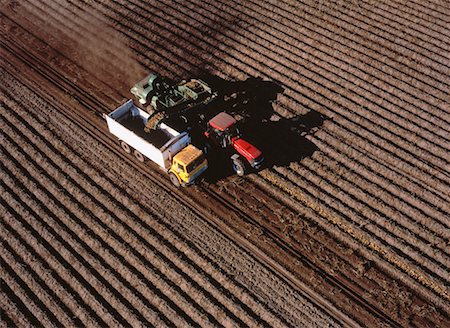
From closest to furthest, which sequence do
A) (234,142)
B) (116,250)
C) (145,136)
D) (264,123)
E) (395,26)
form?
(116,250) < (234,142) < (145,136) < (264,123) < (395,26)

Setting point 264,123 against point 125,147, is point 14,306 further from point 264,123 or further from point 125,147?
point 264,123

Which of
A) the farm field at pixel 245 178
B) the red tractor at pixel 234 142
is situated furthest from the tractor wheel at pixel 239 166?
the farm field at pixel 245 178

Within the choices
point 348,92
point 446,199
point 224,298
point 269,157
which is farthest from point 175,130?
point 446,199

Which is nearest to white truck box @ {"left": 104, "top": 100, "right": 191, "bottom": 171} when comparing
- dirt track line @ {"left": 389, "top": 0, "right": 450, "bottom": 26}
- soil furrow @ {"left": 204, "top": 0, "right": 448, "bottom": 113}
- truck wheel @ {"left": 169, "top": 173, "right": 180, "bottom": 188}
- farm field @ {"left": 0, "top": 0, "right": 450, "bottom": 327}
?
truck wheel @ {"left": 169, "top": 173, "right": 180, "bottom": 188}

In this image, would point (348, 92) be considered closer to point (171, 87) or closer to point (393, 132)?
point (393, 132)

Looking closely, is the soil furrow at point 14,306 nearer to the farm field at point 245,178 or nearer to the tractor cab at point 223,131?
the farm field at point 245,178

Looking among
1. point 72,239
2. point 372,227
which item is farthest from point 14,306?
point 372,227
